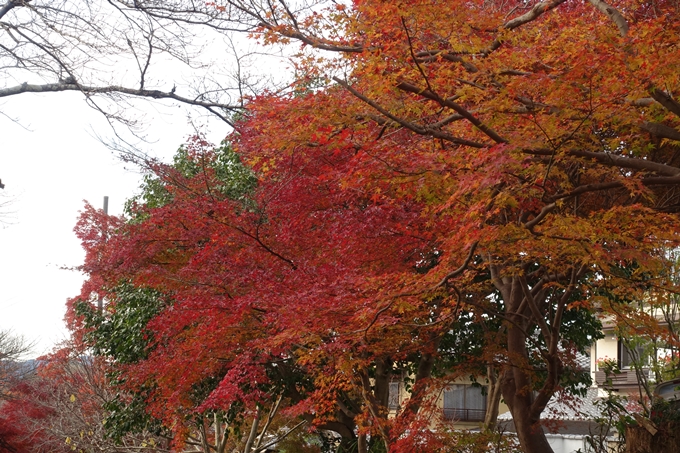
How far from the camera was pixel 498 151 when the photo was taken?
6250 millimetres

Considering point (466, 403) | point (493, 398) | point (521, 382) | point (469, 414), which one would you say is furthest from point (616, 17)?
point (466, 403)

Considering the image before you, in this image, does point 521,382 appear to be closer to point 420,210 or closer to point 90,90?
point 420,210

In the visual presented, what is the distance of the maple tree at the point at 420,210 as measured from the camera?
669 centimetres

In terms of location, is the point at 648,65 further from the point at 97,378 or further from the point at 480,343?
the point at 97,378

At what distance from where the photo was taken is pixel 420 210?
10.5m

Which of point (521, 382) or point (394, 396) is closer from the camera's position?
point (521, 382)

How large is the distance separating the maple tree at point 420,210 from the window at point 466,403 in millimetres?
14440

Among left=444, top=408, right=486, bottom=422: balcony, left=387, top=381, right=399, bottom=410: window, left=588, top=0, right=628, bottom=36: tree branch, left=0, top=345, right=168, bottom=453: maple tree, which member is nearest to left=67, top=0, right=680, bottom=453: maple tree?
left=588, top=0, right=628, bottom=36: tree branch

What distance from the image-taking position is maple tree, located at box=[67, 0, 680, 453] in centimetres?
669

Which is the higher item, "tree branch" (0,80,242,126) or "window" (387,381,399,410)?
"tree branch" (0,80,242,126)

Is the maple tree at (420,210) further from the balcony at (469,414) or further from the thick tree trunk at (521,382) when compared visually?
the balcony at (469,414)

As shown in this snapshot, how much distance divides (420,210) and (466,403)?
19763mm

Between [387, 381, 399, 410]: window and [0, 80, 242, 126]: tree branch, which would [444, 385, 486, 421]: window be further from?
[0, 80, 242, 126]: tree branch

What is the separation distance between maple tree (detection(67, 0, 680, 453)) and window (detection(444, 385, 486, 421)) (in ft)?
47.4
